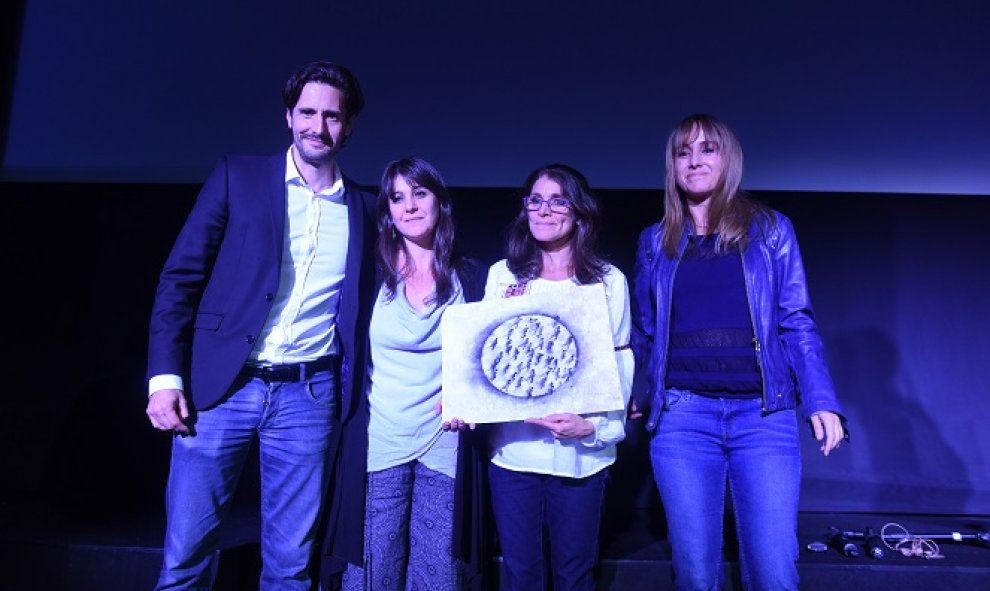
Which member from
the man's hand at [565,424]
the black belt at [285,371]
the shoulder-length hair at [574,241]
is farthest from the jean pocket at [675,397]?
the black belt at [285,371]

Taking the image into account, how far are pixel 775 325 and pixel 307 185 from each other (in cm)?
132

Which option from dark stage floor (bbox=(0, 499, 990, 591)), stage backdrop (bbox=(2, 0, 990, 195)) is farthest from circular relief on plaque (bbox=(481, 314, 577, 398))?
stage backdrop (bbox=(2, 0, 990, 195))

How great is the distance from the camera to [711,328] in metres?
1.52

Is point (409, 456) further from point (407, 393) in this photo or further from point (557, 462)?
point (557, 462)

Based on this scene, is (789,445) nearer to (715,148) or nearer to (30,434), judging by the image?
(715,148)

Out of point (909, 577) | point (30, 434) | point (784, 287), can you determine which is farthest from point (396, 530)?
point (30, 434)

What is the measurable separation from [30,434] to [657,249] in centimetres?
293

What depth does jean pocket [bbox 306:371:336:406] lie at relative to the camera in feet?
5.23

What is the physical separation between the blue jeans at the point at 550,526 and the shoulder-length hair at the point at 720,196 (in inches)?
27.3

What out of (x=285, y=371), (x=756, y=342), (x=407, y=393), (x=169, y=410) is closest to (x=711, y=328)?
(x=756, y=342)

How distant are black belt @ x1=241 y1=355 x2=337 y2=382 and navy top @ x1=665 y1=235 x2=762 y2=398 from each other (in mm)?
948

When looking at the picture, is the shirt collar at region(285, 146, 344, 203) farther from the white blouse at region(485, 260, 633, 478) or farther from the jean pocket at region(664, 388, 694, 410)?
the jean pocket at region(664, 388, 694, 410)

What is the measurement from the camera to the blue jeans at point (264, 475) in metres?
1.48

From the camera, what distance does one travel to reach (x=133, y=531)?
7.36ft
